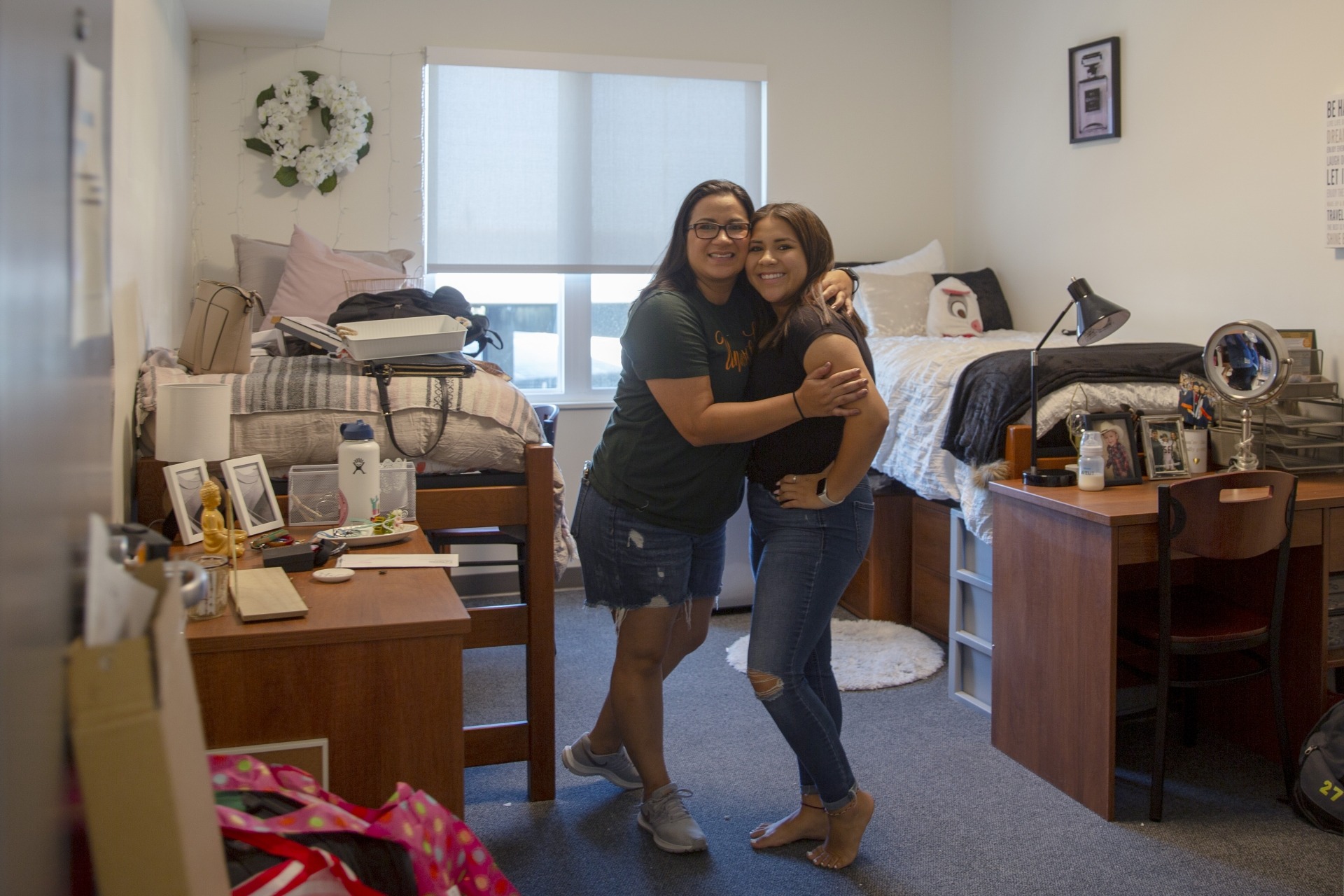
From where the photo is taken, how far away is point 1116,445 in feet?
8.64

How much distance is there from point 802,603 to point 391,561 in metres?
0.76

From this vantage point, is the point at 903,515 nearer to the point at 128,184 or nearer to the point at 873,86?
the point at 873,86

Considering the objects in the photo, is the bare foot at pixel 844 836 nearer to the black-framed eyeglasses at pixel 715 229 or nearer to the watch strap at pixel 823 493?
the watch strap at pixel 823 493

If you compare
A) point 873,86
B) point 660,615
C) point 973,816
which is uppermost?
point 873,86

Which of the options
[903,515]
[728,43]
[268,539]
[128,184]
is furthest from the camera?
[728,43]

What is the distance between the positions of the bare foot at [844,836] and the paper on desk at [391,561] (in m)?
0.93

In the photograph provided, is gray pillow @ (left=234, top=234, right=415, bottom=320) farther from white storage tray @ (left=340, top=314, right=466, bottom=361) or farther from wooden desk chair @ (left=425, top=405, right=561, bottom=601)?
white storage tray @ (left=340, top=314, right=466, bottom=361)

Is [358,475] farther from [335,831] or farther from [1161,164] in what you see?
[1161,164]

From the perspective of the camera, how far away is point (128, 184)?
2.25 metres

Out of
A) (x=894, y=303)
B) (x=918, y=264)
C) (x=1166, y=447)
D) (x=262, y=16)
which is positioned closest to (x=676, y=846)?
(x=1166, y=447)

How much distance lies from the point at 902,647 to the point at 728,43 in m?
2.76

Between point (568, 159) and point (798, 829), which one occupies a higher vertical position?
point (568, 159)

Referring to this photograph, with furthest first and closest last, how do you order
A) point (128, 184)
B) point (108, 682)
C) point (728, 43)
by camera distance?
point (728, 43) → point (128, 184) → point (108, 682)

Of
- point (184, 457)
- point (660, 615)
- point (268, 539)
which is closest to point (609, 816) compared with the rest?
point (660, 615)
